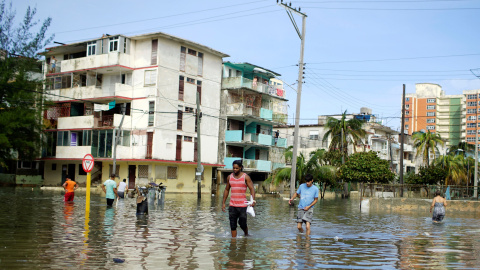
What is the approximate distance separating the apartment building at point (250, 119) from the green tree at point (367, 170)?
9.34 meters

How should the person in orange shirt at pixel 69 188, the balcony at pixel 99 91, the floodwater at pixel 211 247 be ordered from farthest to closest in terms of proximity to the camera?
the balcony at pixel 99 91 < the person in orange shirt at pixel 69 188 < the floodwater at pixel 211 247

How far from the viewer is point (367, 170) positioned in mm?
55500

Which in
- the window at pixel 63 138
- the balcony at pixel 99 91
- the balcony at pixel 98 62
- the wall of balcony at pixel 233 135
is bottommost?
the window at pixel 63 138

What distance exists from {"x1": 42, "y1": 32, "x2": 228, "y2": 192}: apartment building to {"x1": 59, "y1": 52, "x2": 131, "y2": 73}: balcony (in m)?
0.09

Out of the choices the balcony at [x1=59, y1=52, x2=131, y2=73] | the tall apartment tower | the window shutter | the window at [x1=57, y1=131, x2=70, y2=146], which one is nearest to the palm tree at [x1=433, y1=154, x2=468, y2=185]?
the window shutter

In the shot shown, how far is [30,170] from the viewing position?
2217 inches

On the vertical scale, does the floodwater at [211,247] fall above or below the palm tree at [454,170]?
below

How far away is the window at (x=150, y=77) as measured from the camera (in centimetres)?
4962

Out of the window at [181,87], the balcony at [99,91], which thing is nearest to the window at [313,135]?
the window at [181,87]

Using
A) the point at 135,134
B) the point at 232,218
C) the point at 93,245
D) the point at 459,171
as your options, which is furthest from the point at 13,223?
the point at 459,171

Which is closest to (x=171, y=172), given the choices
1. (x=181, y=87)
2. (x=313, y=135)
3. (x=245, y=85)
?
(x=181, y=87)

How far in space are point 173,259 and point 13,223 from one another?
753 centimetres

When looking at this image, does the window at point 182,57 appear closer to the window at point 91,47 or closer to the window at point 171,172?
the window at point 91,47

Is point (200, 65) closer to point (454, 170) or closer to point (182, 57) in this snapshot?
point (182, 57)
